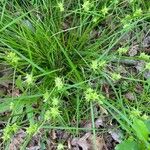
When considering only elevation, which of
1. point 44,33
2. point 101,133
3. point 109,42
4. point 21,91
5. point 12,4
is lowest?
point 101,133

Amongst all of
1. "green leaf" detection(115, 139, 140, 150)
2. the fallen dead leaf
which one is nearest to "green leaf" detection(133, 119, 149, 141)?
"green leaf" detection(115, 139, 140, 150)

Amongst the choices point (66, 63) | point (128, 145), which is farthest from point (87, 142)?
point (66, 63)

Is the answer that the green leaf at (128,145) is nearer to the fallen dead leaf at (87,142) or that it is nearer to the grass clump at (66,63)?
the grass clump at (66,63)

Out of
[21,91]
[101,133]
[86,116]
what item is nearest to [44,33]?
[21,91]

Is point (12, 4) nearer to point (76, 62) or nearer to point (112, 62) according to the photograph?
point (76, 62)

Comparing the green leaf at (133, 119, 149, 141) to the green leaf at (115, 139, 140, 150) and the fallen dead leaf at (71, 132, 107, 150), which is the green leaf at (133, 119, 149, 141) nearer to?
the green leaf at (115, 139, 140, 150)

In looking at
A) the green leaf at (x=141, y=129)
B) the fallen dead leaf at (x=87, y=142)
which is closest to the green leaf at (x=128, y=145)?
the green leaf at (x=141, y=129)

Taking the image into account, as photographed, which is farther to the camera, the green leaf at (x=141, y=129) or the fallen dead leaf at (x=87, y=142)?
the fallen dead leaf at (x=87, y=142)
